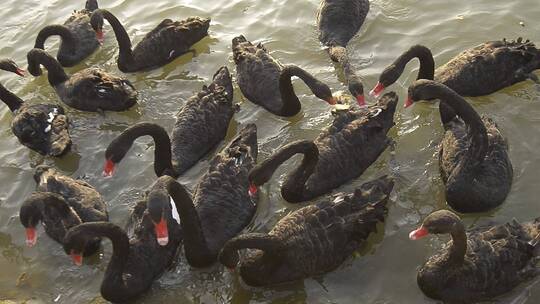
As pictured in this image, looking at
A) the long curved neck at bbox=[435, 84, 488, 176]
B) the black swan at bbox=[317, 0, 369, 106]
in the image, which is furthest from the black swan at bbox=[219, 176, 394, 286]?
the black swan at bbox=[317, 0, 369, 106]

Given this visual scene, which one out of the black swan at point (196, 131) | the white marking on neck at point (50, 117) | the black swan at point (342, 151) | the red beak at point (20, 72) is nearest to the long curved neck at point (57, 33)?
the red beak at point (20, 72)

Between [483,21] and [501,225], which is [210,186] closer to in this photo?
[501,225]

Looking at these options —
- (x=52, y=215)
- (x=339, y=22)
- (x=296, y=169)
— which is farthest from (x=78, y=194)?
(x=339, y=22)

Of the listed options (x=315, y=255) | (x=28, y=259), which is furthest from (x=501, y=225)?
(x=28, y=259)

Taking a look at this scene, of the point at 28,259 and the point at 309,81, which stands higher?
the point at 309,81

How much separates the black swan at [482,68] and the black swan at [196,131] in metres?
1.96

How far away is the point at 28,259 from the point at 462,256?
4721mm

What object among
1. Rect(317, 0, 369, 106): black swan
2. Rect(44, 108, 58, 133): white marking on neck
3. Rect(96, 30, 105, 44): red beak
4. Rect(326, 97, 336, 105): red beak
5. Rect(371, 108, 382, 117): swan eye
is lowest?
Rect(44, 108, 58, 133): white marking on neck

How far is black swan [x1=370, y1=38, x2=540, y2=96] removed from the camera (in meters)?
7.53

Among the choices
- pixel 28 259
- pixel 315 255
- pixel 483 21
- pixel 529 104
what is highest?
pixel 483 21

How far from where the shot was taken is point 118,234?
5789 millimetres

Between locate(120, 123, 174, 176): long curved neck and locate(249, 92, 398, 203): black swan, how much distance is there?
4.68 ft

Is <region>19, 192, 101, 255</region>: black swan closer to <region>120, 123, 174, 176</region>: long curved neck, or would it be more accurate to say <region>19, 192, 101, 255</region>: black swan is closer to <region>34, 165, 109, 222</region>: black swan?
<region>34, 165, 109, 222</region>: black swan

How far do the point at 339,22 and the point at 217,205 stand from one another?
3.97 meters
